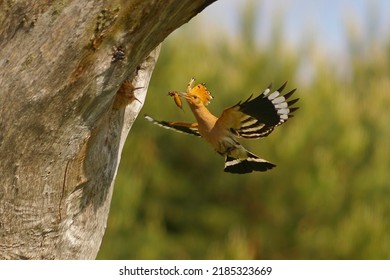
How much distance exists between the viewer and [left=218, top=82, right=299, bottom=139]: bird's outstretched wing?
292 centimetres

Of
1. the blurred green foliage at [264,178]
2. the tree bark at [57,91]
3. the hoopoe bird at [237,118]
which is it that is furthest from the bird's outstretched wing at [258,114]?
the blurred green foliage at [264,178]

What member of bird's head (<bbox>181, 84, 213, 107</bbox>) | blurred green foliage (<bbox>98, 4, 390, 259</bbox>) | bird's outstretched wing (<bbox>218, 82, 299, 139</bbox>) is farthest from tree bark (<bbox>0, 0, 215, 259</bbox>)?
blurred green foliage (<bbox>98, 4, 390, 259</bbox>)

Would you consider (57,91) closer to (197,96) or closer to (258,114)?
(197,96)

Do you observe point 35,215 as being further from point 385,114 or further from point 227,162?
point 385,114

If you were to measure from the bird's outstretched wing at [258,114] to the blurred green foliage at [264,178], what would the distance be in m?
8.00

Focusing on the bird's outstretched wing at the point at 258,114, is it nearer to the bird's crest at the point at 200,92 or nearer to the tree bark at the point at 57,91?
the bird's crest at the point at 200,92

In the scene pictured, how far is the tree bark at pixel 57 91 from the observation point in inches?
102

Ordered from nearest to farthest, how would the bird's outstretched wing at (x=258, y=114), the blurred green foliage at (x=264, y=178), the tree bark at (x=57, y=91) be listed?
1. the tree bark at (x=57, y=91)
2. the bird's outstretched wing at (x=258, y=114)
3. the blurred green foliage at (x=264, y=178)

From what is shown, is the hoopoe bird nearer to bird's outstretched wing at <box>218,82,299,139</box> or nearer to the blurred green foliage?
bird's outstretched wing at <box>218,82,299,139</box>

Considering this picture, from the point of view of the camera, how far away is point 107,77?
265 cm

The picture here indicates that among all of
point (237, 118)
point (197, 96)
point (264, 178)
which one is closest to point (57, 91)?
point (197, 96)


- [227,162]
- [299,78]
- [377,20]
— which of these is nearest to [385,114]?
Answer: [299,78]

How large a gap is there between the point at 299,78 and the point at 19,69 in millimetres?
10050

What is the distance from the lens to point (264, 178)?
11.9 metres
